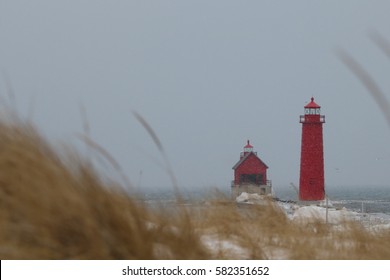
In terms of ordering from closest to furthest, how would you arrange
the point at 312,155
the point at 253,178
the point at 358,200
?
the point at 358,200
the point at 312,155
the point at 253,178

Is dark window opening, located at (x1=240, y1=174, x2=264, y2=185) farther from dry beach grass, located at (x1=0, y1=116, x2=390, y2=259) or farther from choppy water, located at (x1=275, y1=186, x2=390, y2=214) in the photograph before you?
dry beach grass, located at (x1=0, y1=116, x2=390, y2=259)

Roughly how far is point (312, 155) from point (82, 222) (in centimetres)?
2722

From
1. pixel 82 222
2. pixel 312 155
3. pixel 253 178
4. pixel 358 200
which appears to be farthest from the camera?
pixel 253 178

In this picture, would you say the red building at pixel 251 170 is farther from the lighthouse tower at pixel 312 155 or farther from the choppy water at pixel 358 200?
the lighthouse tower at pixel 312 155

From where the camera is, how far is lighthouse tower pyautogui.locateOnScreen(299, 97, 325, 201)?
95.0 feet

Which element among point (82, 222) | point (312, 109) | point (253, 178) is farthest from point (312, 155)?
point (82, 222)

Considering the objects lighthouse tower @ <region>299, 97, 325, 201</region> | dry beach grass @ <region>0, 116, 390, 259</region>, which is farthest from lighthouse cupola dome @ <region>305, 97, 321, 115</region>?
dry beach grass @ <region>0, 116, 390, 259</region>

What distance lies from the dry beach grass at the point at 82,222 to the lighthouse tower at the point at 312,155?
86.6 ft

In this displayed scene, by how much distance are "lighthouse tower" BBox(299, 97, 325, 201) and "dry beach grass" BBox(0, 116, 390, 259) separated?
1039 inches

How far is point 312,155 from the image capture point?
94.7ft

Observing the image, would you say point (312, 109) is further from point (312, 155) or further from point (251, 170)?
point (251, 170)

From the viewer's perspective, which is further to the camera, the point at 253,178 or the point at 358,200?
the point at 253,178

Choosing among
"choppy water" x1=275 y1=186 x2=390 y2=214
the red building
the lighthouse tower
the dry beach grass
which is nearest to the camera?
the dry beach grass

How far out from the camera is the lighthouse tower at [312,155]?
29.0m
